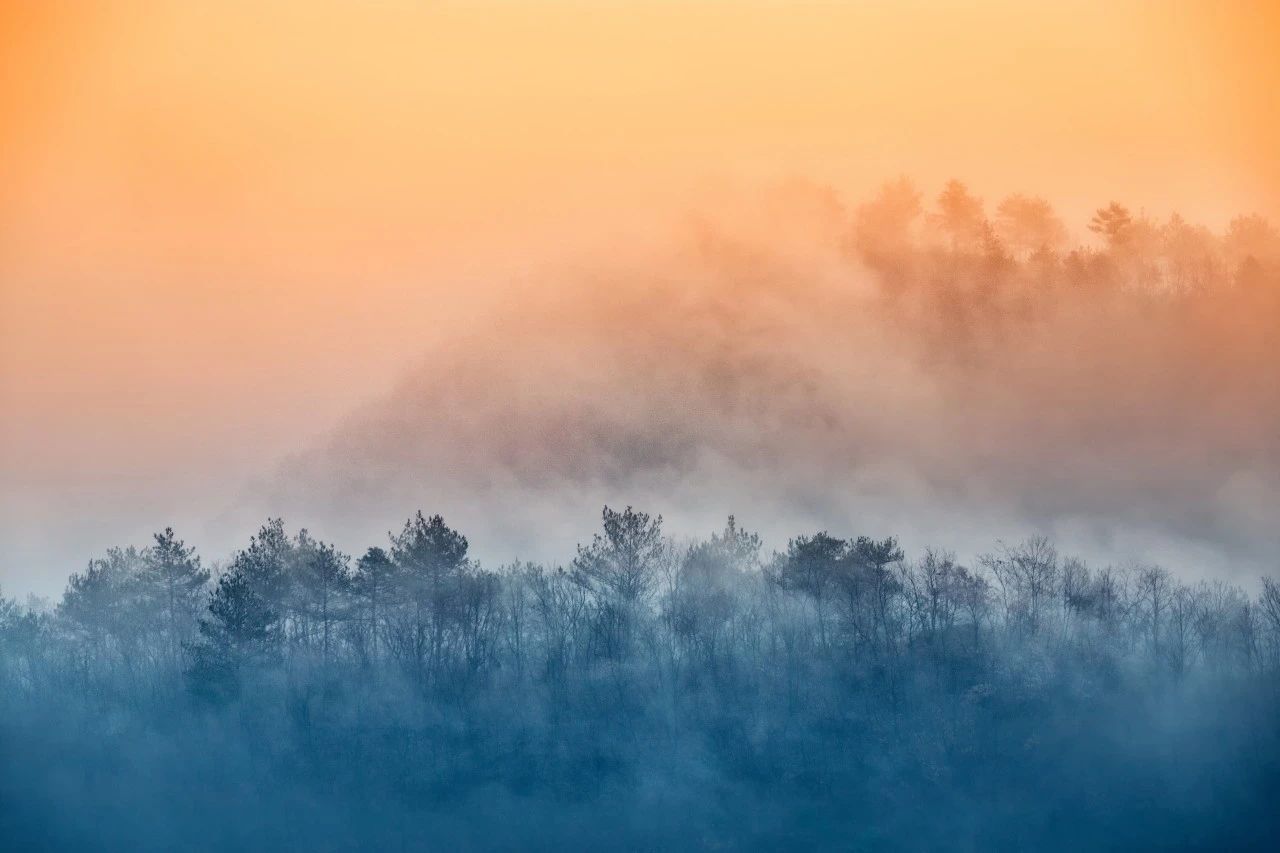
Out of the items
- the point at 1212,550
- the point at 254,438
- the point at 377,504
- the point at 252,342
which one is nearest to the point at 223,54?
the point at 252,342

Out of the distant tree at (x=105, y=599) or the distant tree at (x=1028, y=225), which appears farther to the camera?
the distant tree at (x=105, y=599)

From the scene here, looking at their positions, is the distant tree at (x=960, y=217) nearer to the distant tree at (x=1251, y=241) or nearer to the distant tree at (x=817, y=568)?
the distant tree at (x=1251, y=241)

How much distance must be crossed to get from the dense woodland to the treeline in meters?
0.03

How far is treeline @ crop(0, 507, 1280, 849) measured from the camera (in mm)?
13289

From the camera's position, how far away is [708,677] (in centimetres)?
1370

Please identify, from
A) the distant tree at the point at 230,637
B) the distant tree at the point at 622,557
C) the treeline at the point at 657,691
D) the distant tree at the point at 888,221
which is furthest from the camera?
the distant tree at the point at 230,637

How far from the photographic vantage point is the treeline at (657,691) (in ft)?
43.6

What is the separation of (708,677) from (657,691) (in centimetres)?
59

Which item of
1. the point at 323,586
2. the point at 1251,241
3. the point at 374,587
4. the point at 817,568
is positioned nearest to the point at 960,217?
the point at 1251,241

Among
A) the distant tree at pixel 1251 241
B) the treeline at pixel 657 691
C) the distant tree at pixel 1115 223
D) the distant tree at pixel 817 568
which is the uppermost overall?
the distant tree at pixel 1115 223

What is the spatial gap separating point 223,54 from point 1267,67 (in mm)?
11377

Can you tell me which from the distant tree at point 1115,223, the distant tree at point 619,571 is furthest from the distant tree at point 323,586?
the distant tree at point 1115,223

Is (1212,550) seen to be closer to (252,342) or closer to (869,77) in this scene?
(869,77)

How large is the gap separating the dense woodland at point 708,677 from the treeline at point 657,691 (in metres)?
0.03
